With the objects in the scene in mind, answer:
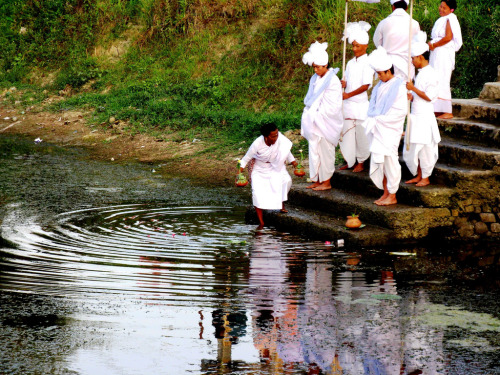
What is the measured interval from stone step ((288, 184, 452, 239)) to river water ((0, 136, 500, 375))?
317 mm

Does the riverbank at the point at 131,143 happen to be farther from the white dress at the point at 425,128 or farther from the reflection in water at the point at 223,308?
the reflection in water at the point at 223,308

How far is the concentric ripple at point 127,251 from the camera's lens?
7328mm

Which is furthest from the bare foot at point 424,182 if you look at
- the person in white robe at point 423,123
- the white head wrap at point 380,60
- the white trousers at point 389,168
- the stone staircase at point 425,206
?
the white head wrap at point 380,60

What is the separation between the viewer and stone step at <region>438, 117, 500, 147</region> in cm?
1054

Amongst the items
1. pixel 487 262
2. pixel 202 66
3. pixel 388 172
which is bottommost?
pixel 487 262

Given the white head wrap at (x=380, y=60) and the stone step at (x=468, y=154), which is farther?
the stone step at (x=468, y=154)

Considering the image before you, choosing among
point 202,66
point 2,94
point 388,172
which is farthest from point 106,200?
point 2,94

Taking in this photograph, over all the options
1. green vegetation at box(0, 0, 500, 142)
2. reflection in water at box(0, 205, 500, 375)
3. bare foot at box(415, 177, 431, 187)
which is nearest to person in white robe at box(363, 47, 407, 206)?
bare foot at box(415, 177, 431, 187)

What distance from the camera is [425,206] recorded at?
9586 millimetres

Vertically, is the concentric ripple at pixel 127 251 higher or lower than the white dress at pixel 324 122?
lower

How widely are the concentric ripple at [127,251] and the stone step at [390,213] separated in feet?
3.86

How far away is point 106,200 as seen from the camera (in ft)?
38.0

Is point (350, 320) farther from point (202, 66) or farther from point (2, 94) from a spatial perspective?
point (2, 94)

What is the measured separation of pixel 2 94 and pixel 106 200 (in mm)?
10742
